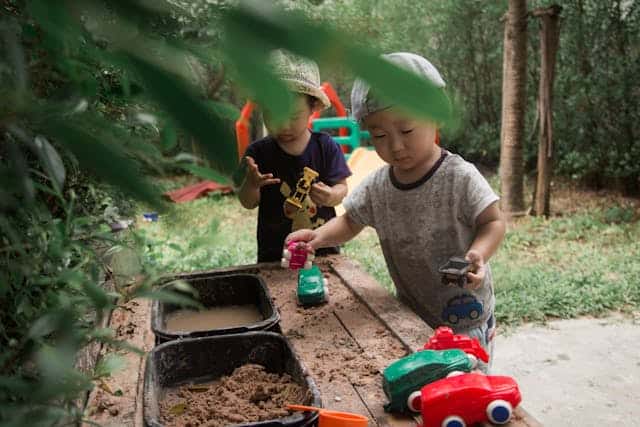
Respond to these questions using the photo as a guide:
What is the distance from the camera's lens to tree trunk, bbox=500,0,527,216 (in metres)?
5.36

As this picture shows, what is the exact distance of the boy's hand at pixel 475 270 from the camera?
4.64 feet

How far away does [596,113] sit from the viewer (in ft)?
20.4

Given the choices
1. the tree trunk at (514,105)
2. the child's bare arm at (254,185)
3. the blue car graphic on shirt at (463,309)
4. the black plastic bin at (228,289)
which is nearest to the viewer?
the blue car graphic on shirt at (463,309)

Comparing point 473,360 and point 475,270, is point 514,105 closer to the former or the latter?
point 475,270

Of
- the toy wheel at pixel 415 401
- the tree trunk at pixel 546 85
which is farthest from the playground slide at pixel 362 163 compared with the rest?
the toy wheel at pixel 415 401

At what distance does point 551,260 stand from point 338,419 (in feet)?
12.5

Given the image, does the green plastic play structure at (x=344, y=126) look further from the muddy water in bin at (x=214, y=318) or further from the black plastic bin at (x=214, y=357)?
the black plastic bin at (x=214, y=357)

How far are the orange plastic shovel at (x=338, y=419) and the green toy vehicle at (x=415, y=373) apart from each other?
3.3 inches

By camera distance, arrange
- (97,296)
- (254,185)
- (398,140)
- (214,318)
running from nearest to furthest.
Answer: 1. (97,296)
2. (398,140)
3. (214,318)
4. (254,185)

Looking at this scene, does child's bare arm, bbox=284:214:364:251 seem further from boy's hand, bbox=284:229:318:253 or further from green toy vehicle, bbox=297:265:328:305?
green toy vehicle, bbox=297:265:328:305

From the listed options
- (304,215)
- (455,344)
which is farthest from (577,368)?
(455,344)

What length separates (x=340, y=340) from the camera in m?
1.43

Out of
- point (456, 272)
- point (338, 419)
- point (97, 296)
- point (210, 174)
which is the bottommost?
point (338, 419)

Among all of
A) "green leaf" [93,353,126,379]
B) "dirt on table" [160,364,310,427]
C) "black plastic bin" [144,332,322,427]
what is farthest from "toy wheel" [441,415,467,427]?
"green leaf" [93,353,126,379]
